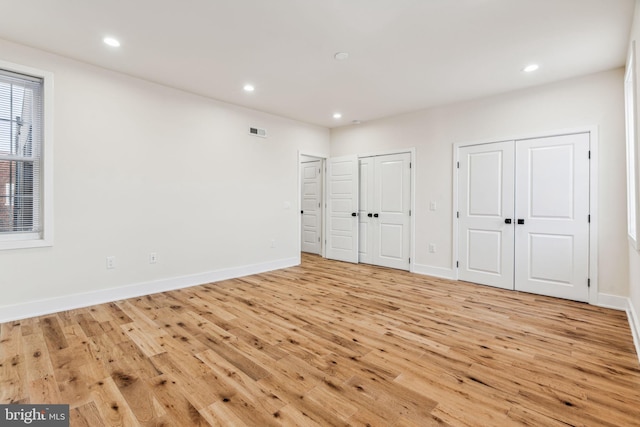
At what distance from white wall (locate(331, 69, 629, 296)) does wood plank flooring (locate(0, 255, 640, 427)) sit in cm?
104

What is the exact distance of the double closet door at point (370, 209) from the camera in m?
5.26

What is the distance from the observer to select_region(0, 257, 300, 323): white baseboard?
2.97 metres

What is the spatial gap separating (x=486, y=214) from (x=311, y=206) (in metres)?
3.67

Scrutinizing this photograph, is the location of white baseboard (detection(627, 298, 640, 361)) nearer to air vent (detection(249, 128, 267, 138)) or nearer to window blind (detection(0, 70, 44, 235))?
air vent (detection(249, 128, 267, 138))

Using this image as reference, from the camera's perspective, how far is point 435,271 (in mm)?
4832

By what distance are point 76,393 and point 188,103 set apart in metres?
3.57

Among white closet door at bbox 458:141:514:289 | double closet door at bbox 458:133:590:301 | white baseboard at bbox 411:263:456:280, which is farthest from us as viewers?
white baseboard at bbox 411:263:456:280

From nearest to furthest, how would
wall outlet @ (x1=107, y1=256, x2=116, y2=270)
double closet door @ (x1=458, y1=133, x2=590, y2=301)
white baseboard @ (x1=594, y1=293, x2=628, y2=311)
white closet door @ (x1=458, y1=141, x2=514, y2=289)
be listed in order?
white baseboard @ (x1=594, y1=293, x2=628, y2=311) → wall outlet @ (x1=107, y1=256, x2=116, y2=270) → double closet door @ (x1=458, y1=133, x2=590, y2=301) → white closet door @ (x1=458, y1=141, x2=514, y2=289)

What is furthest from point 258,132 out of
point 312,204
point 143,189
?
point 312,204

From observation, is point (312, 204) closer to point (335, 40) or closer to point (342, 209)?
point (342, 209)

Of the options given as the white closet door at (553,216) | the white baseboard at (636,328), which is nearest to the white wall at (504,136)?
the white closet door at (553,216)

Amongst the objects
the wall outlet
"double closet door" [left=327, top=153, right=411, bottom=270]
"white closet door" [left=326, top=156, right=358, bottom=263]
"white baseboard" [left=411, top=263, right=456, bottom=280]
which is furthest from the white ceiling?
"white baseboard" [left=411, top=263, right=456, bottom=280]

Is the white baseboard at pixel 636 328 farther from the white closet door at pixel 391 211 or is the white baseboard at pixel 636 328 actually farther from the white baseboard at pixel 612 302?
the white closet door at pixel 391 211

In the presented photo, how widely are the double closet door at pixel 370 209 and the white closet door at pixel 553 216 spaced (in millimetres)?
1661
